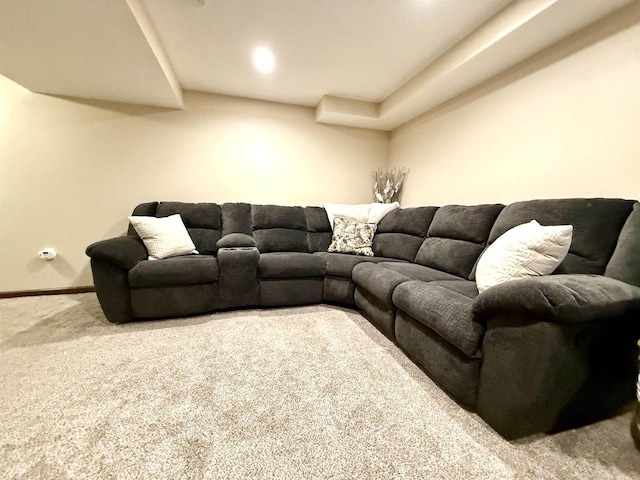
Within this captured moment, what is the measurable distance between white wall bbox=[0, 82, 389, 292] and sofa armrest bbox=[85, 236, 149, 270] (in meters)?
A: 1.09

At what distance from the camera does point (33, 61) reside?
78.7 inches

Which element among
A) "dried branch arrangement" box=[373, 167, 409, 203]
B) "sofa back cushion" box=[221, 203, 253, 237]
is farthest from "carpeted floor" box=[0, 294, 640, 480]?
"dried branch arrangement" box=[373, 167, 409, 203]

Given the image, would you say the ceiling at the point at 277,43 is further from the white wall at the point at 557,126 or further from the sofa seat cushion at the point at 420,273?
the sofa seat cushion at the point at 420,273

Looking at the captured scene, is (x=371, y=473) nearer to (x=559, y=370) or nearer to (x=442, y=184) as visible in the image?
(x=559, y=370)

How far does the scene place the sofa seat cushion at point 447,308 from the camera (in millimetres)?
1117

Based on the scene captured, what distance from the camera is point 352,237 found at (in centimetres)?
279

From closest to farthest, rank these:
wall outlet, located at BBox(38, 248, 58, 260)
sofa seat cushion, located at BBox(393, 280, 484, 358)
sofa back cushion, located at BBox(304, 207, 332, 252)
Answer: sofa seat cushion, located at BBox(393, 280, 484, 358) < wall outlet, located at BBox(38, 248, 58, 260) < sofa back cushion, located at BBox(304, 207, 332, 252)

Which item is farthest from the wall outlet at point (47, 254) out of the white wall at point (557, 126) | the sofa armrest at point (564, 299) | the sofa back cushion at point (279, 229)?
the white wall at point (557, 126)

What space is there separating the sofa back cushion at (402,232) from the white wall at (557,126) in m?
0.48

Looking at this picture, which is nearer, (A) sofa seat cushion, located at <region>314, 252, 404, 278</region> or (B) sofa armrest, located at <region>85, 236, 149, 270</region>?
(B) sofa armrest, located at <region>85, 236, 149, 270</region>

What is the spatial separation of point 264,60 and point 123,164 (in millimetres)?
1953

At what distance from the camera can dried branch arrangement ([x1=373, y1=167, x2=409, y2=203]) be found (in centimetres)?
349

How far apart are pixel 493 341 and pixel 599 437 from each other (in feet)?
2.06

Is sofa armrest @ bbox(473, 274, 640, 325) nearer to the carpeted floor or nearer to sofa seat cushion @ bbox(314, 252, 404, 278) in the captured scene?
the carpeted floor
